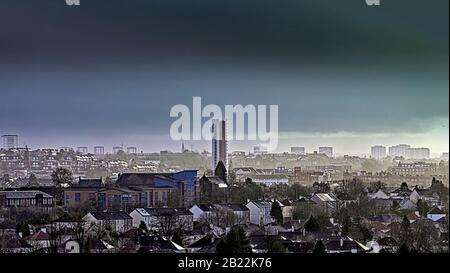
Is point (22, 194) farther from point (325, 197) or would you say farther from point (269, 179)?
point (325, 197)

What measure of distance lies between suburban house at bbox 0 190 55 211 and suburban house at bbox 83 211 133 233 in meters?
0.24

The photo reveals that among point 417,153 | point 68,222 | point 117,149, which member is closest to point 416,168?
point 417,153

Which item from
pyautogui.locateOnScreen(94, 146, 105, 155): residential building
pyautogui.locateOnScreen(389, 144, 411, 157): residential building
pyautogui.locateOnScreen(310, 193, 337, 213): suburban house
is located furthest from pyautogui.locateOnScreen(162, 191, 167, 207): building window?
pyautogui.locateOnScreen(389, 144, 411, 157): residential building

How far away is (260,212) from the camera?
177 inches

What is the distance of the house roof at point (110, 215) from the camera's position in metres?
4.32

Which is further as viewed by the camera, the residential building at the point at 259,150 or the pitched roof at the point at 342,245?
the residential building at the point at 259,150

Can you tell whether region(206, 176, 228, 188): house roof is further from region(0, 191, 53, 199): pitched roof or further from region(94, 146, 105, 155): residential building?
region(0, 191, 53, 199): pitched roof

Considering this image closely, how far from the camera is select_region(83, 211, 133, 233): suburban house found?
169 inches

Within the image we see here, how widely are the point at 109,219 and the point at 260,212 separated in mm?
855

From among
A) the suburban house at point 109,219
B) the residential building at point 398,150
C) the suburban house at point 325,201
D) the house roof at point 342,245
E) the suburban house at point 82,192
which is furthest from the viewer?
the suburban house at point 325,201

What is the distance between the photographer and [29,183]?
443 cm

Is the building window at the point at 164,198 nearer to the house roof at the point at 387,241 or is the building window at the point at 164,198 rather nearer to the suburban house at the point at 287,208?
the suburban house at the point at 287,208

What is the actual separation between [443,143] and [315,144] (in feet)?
2.38

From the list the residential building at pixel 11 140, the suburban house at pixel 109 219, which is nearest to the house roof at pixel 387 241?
the suburban house at pixel 109 219
